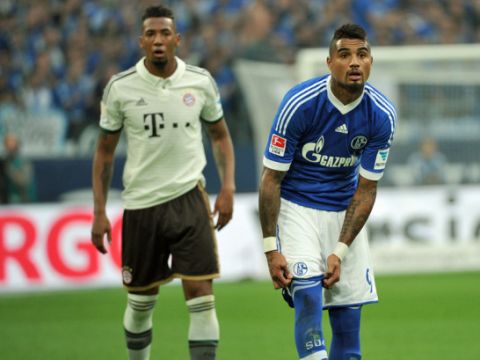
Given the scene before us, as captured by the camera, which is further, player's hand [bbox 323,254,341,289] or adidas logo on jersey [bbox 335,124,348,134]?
adidas logo on jersey [bbox 335,124,348,134]

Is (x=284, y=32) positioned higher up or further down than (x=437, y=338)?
higher up

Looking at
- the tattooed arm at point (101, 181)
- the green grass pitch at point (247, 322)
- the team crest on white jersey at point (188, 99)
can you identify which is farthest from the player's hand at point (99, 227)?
the green grass pitch at point (247, 322)

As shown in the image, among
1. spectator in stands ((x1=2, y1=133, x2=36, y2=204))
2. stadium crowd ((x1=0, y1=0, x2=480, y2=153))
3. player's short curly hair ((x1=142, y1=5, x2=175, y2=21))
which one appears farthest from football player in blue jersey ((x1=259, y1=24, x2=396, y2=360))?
stadium crowd ((x1=0, y1=0, x2=480, y2=153))

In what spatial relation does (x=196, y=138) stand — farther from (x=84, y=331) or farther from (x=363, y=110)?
(x=84, y=331)

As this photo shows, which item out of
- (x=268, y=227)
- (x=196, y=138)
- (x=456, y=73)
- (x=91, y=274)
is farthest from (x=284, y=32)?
(x=268, y=227)

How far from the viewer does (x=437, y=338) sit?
27.8 feet

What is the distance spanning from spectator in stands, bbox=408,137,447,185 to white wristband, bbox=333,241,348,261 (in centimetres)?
882

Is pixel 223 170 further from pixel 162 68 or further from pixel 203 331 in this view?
pixel 203 331

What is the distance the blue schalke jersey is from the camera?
17.7 ft

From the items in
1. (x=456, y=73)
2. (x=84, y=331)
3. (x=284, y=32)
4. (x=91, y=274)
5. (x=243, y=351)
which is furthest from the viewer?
(x=284, y=32)

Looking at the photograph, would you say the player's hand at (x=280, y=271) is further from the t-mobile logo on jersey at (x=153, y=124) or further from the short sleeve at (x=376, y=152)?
the t-mobile logo on jersey at (x=153, y=124)

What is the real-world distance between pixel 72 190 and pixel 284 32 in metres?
4.41

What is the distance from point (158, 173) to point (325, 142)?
1331 mm

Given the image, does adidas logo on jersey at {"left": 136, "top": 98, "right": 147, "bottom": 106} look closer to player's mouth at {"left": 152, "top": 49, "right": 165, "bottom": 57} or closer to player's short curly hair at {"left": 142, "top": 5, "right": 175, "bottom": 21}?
player's mouth at {"left": 152, "top": 49, "right": 165, "bottom": 57}
